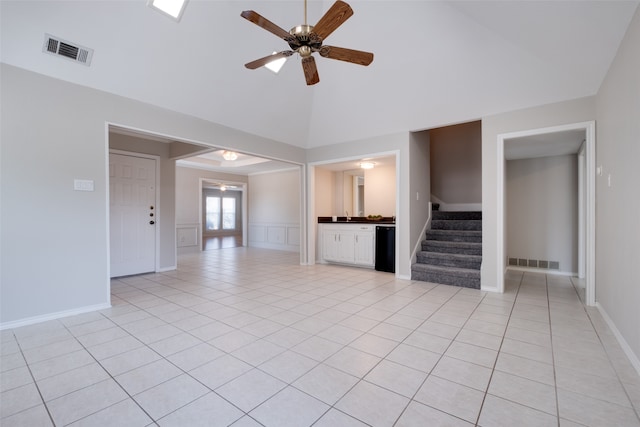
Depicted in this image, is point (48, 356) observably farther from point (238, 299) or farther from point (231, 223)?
point (231, 223)

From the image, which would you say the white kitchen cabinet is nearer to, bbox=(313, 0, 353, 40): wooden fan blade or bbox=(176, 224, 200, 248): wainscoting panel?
bbox=(313, 0, 353, 40): wooden fan blade

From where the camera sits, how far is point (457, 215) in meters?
6.02

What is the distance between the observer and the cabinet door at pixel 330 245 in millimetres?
6281

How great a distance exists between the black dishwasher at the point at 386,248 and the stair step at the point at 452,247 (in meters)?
0.59

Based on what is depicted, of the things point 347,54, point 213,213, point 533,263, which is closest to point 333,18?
point 347,54

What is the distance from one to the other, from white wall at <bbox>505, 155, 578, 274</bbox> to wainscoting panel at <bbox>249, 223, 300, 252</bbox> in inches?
218

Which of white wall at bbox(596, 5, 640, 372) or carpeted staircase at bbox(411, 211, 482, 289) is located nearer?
white wall at bbox(596, 5, 640, 372)

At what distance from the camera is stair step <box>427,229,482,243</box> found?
208 inches

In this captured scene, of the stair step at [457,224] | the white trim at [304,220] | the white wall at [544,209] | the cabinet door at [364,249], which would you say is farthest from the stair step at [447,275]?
the white trim at [304,220]

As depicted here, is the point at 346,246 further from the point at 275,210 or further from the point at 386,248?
the point at 275,210

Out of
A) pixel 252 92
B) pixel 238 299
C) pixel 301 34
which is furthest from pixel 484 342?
pixel 252 92

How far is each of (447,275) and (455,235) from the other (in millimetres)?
1203

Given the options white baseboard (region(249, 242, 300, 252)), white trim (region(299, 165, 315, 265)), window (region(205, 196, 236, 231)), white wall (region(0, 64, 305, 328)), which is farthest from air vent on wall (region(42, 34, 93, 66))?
window (region(205, 196, 236, 231))

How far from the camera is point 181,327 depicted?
284cm
